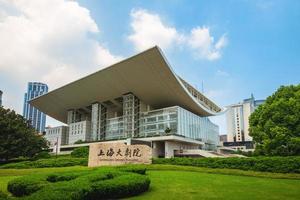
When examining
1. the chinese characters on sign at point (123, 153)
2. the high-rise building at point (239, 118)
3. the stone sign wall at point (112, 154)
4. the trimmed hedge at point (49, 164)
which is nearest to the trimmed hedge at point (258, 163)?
the chinese characters on sign at point (123, 153)

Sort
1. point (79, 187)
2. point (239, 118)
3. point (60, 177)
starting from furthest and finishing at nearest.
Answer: point (239, 118) → point (60, 177) → point (79, 187)

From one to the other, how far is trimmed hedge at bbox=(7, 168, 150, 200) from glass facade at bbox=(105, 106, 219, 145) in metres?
29.0

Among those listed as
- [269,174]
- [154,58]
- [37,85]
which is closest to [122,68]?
[154,58]

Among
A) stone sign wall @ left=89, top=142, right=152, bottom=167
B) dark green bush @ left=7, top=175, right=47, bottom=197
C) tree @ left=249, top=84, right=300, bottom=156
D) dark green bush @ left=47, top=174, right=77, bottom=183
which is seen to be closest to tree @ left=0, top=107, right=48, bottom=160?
stone sign wall @ left=89, top=142, right=152, bottom=167

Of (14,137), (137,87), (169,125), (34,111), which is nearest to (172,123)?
(169,125)

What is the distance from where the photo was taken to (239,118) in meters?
93.9

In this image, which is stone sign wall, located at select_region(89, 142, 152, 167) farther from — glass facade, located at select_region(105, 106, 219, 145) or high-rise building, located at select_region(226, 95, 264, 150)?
high-rise building, located at select_region(226, 95, 264, 150)

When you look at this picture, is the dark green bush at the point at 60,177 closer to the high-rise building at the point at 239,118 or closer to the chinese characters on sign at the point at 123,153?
the chinese characters on sign at the point at 123,153

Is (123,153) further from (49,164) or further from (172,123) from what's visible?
(172,123)

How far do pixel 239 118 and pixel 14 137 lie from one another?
261ft

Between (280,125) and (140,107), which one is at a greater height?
(140,107)

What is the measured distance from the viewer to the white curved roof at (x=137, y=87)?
111 ft

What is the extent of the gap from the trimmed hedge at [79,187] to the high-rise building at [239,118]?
3503 inches

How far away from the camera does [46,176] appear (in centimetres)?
918
